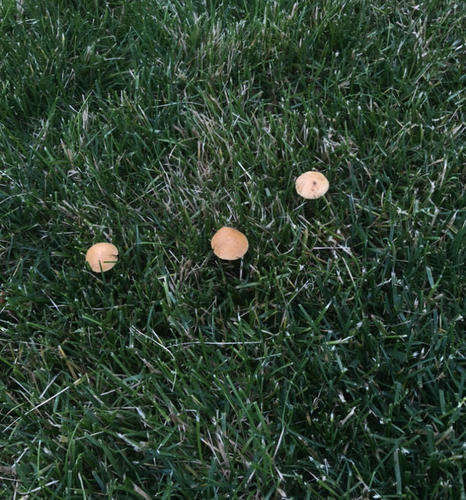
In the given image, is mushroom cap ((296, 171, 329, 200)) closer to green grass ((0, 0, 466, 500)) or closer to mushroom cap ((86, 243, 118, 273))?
green grass ((0, 0, 466, 500))

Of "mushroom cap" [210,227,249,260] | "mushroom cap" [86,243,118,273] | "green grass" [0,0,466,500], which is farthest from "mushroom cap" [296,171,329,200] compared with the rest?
"mushroom cap" [86,243,118,273]

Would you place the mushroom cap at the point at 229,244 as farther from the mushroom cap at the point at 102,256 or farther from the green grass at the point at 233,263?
the mushroom cap at the point at 102,256

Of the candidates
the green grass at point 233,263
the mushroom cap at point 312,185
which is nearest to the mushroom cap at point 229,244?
the green grass at point 233,263

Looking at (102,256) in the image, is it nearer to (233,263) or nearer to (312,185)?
(233,263)

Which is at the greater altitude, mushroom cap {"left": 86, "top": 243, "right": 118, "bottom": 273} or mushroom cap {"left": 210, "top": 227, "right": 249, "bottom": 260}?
mushroom cap {"left": 210, "top": 227, "right": 249, "bottom": 260}

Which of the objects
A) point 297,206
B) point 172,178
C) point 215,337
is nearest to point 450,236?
point 297,206

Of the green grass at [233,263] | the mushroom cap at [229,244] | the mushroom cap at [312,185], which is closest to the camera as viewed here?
the green grass at [233,263]

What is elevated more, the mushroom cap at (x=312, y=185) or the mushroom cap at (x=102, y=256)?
the mushroom cap at (x=312, y=185)
